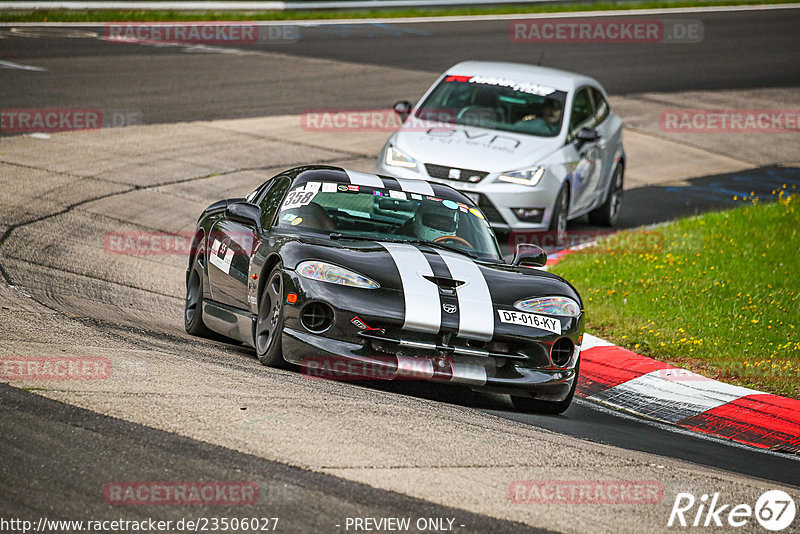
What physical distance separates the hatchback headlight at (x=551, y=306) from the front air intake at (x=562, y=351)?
176mm

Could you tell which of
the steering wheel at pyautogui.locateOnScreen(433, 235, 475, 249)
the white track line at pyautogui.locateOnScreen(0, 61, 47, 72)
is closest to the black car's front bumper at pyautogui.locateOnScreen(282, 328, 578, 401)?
the steering wheel at pyautogui.locateOnScreen(433, 235, 475, 249)

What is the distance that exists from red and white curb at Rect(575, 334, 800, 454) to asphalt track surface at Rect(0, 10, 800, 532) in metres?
0.31

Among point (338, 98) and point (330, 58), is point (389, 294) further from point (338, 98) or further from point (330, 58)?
point (330, 58)

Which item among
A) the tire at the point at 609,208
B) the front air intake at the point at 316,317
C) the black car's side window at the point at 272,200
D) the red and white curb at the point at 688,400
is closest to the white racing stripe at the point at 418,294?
the front air intake at the point at 316,317

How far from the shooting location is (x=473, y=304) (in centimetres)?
710

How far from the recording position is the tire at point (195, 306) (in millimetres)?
8867

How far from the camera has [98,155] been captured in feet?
50.4

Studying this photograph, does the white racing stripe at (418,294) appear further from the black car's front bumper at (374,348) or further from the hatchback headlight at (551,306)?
the hatchback headlight at (551,306)

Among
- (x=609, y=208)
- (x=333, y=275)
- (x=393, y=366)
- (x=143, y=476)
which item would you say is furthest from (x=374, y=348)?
(x=609, y=208)

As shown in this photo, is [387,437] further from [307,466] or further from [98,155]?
[98,155]

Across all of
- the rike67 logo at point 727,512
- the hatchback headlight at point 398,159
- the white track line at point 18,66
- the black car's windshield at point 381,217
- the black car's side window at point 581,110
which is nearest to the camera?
the rike67 logo at point 727,512

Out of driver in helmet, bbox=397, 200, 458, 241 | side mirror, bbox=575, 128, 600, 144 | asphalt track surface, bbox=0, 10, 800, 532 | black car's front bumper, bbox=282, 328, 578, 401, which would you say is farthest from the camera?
side mirror, bbox=575, 128, 600, 144

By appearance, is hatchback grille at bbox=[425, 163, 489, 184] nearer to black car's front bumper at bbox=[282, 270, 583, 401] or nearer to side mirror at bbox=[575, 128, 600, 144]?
side mirror at bbox=[575, 128, 600, 144]

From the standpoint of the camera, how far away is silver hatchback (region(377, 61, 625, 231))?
12664 mm
